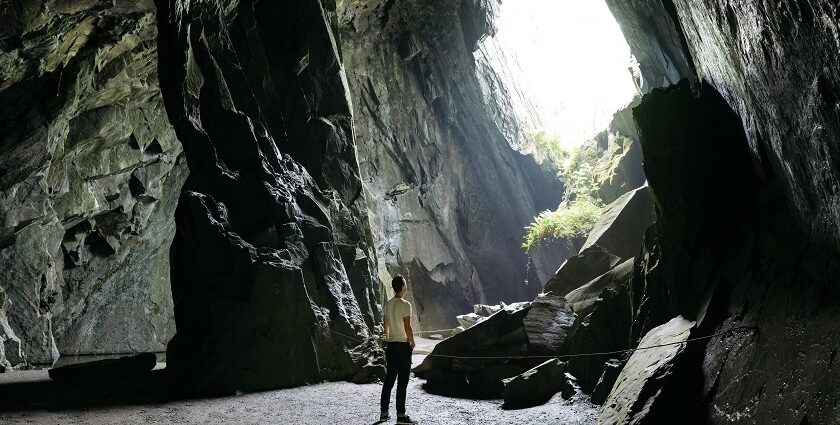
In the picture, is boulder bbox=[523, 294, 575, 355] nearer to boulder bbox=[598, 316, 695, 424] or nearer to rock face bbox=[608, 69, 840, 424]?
rock face bbox=[608, 69, 840, 424]

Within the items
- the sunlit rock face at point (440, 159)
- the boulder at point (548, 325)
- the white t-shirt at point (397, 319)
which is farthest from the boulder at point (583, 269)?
the sunlit rock face at point (440, 159)

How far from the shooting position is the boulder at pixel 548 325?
9742 millimetres

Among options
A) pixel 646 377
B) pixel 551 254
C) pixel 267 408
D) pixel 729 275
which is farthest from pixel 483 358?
pixel 551 254

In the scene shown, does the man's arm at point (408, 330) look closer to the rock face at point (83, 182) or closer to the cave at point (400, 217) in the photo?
the cave at point (400, 217)

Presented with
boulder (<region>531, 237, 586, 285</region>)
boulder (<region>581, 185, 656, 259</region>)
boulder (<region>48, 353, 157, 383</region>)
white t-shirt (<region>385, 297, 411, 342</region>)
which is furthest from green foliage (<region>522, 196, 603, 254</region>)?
white t-shirt (<region>385, 297, 411, 342</region>)

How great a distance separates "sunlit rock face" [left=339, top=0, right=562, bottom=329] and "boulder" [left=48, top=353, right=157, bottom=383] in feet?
43.6

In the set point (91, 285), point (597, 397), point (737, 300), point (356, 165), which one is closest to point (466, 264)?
point (356, 165)

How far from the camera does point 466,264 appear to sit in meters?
28.2

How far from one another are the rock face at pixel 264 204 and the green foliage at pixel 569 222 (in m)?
9.53

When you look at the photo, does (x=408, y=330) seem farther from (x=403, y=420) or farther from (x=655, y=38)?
(x=655, y=38)

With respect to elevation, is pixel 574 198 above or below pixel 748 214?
above

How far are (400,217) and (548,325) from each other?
1670 centimetres

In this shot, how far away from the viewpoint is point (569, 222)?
2197 centimetres

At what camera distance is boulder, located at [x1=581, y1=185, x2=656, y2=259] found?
14.2 metres
